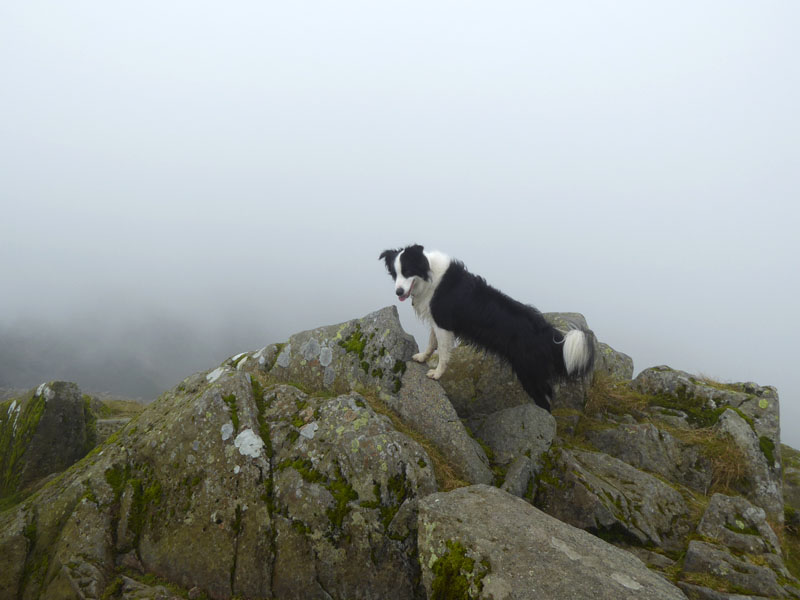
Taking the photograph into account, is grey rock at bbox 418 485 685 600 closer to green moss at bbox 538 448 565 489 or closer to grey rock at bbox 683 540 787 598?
grey rock at bbox 683 540 787 598

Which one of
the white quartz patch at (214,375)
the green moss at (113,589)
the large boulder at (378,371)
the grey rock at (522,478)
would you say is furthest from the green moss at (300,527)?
the white quartz patch at (214,375)

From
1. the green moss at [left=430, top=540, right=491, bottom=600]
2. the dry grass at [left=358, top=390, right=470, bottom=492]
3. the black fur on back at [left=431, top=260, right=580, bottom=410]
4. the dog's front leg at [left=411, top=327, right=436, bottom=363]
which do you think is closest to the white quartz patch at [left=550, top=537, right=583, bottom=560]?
the green moss at [left=430, top=540, right=491, bottom=600]

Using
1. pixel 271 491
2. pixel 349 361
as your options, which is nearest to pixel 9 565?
pixel 271 491

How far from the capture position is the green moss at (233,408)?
685 centimetres

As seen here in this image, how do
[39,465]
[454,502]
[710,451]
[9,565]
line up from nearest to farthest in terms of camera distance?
[454,502] < [9,565] < [710,451] < [39,465]

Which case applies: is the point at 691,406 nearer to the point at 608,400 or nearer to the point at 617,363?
the point at 608,400

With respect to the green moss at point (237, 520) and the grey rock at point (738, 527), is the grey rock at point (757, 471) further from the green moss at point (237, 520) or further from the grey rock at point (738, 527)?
the green moss at point (237, 520)

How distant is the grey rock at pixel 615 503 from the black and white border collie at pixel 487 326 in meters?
1.93

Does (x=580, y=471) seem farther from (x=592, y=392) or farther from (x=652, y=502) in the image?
(x=592, y=392)

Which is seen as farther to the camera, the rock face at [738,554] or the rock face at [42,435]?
the rock face at [42,435]

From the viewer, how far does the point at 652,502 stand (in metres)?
7.34

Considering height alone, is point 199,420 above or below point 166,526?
above

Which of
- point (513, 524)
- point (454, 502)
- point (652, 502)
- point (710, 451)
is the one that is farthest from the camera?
point (710, 451)

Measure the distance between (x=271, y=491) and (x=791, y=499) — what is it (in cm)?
1371
